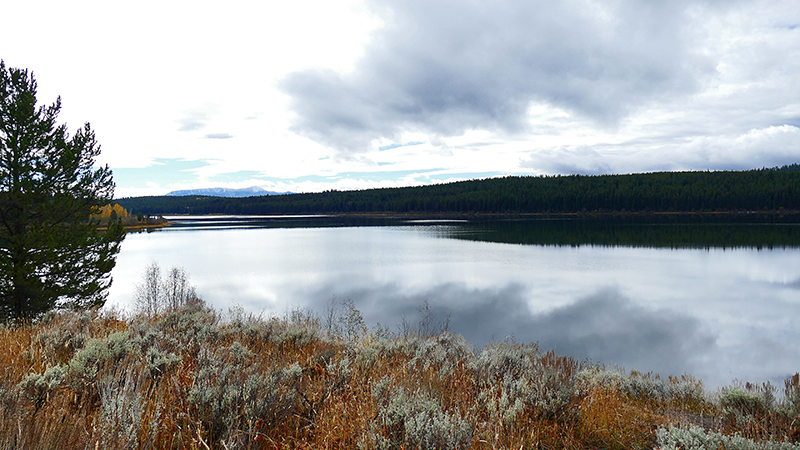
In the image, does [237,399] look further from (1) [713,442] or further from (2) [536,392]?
(1) [713,442]

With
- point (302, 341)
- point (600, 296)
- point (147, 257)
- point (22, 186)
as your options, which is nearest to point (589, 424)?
point (302, 341)

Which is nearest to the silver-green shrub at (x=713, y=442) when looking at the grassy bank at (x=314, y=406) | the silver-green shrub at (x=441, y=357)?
the grassy bank at (x=314, y=406)

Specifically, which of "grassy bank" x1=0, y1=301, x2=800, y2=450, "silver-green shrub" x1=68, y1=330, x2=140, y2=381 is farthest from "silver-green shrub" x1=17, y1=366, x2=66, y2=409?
"silver-green shrub" x1=68, y1=330, x2=140, y2=381

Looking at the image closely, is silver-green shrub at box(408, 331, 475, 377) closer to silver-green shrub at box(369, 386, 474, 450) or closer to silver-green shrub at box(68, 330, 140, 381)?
silver-green shrub at box(369, 386, 474, 450)

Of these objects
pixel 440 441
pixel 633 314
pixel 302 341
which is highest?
pixel 440 441

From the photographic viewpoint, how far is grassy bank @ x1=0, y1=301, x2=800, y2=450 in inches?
118

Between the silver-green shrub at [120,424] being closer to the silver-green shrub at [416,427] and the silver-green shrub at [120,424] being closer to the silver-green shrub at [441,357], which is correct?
the silver-green shrub at [416,427]

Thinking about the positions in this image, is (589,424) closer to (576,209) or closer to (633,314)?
(633,314)

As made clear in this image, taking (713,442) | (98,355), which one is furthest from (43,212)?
(713,442)

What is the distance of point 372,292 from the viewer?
25156 mm

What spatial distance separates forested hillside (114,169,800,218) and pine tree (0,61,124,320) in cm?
11143

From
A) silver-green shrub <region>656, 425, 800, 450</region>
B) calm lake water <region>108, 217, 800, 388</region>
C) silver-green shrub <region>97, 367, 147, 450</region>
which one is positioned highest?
silver-green shrub <region>97, 367, 147, 450</region>

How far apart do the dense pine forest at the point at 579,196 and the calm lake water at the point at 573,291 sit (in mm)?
61793

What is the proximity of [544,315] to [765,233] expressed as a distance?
186 feet
